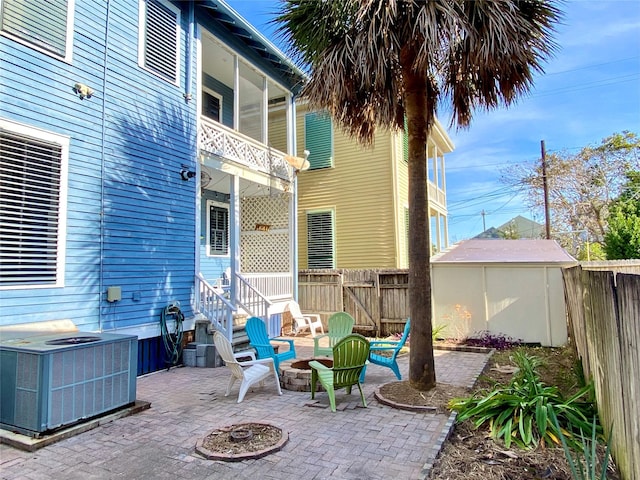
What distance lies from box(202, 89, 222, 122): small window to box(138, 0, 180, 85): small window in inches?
96.6

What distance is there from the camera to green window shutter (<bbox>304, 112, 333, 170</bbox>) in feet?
45.1

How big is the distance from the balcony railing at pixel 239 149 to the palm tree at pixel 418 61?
10.9ft

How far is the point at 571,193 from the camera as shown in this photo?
2214cm

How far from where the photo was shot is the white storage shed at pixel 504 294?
884cm

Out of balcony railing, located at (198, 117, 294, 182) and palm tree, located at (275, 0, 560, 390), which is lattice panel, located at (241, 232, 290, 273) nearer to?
balcony railing, located at (198, 117, 294, 182)

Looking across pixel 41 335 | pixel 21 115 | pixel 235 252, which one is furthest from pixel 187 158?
pixel 41 335

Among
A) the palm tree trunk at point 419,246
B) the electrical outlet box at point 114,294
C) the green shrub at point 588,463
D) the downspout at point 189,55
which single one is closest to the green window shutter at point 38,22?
the downspout at point 189,55

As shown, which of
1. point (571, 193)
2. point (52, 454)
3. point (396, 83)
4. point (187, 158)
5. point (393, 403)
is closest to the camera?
point (52, 454)

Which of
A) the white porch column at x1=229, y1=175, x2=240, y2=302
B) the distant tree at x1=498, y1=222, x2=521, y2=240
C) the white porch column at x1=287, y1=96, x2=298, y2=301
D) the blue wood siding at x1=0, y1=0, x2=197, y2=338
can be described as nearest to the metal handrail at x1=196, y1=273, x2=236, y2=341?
the blue wood siding at x1=0, y1=0, x2=197, y2=338

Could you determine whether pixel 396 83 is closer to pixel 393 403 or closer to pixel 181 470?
pixel 393 403

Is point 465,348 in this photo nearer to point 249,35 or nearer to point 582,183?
point 249,35

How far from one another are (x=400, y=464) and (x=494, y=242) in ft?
32.9

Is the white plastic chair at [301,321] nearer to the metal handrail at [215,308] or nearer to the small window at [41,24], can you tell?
the metal handrail at [215,308]

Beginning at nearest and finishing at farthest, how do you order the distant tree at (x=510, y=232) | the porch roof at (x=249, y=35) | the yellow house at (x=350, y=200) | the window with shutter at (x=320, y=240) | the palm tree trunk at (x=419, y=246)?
the palm tree trunk at (x=419, y=246) < the porch roof at (x=249, y=35) < the yellow house at (x=350, y=200) < the window with shutter at (x=320, y=240) < the distant tree at (x=510, y=232)
